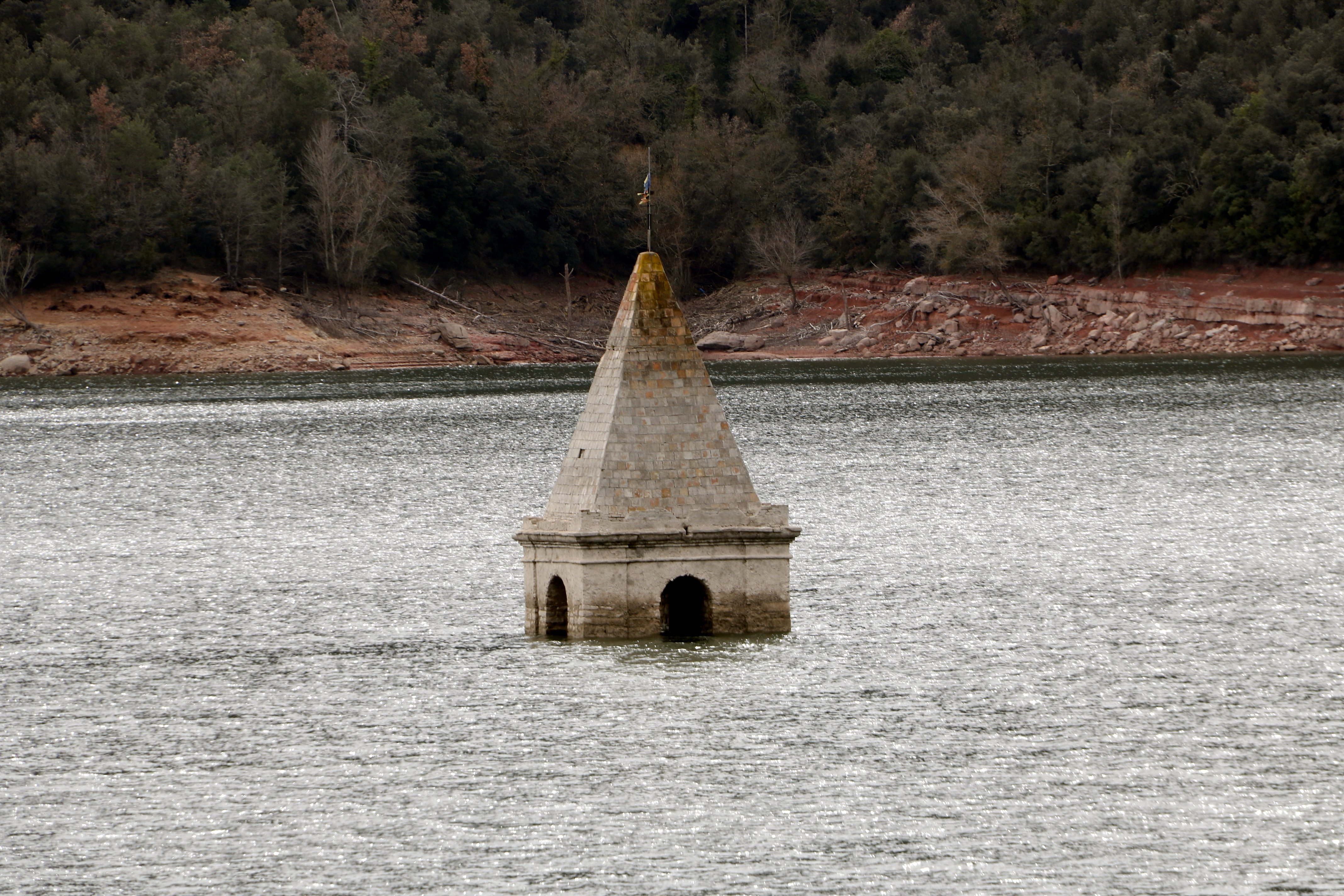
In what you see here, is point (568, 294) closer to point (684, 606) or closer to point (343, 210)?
point (343, 210)

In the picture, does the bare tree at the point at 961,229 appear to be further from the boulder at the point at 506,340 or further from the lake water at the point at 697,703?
the lake water at the point at 697,703

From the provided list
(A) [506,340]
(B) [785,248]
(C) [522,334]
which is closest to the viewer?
(A) [506,340]

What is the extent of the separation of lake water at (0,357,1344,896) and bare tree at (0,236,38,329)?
43716mm

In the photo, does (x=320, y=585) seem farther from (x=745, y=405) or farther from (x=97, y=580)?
(x=745, y=405)

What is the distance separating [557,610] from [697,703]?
4.16 m

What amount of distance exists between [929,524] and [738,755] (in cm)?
2385

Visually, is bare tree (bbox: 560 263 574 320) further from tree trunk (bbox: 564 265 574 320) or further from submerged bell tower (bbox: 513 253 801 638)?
submerged bell tower (bbox: 513 253 801 638)

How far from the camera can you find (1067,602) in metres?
33.8

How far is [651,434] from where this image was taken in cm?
2641

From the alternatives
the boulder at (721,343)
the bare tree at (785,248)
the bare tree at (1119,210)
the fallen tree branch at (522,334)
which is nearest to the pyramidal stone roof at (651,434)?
the bare tree at (1119,210)

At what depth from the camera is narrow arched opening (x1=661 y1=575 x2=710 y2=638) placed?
28.4 m

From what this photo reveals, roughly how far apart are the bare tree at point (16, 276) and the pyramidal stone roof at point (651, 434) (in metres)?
76.1

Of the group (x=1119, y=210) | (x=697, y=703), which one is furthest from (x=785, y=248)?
(x=697, y=703)

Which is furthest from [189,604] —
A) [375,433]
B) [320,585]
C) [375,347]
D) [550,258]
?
[550,258]
